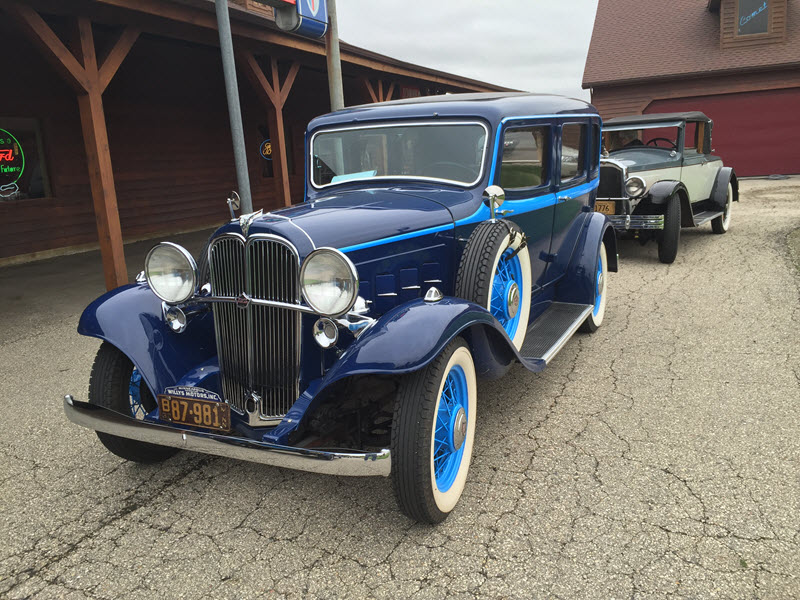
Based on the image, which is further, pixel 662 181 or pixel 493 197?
pixel 662 181

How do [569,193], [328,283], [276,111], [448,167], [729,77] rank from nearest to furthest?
1. [328,283]
2. [448,167]
3. [569,193]
4. [276,111]
5. [729,77]

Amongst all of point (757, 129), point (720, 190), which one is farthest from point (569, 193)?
point (757, 129)

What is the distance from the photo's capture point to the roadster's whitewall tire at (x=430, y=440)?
218cm

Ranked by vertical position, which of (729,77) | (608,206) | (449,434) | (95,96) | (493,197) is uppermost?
(729,77)

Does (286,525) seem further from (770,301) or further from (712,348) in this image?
(770,301)

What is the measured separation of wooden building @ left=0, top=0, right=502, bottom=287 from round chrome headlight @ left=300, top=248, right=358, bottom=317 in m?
4.31

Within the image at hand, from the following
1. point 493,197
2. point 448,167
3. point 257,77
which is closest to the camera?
point 493,197

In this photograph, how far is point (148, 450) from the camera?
2850 mm

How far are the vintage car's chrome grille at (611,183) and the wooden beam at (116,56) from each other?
5258 millimetres

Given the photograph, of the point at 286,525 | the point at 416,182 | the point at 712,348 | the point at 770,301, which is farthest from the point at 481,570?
the point at 770,301

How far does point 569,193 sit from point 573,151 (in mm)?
332

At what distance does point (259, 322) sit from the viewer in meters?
2.50

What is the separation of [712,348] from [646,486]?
2.04 meters

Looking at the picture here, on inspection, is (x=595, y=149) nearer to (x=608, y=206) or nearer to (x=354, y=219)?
(x=608, y=206)
